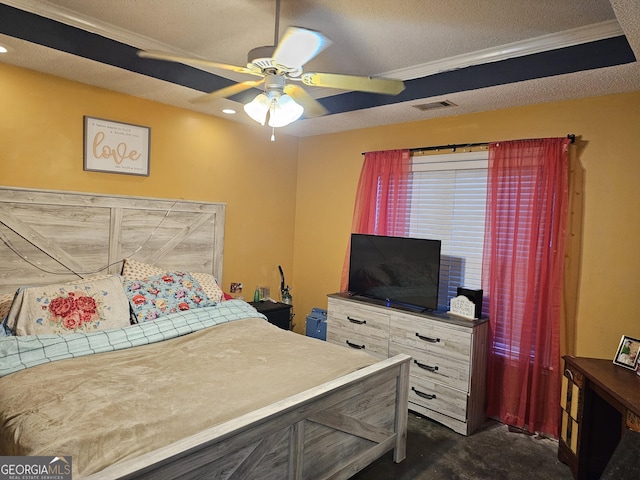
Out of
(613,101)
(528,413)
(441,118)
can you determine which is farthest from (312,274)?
(613,101)

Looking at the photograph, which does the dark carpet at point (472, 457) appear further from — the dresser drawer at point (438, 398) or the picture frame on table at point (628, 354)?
the picture frame on table at point (628, 354)

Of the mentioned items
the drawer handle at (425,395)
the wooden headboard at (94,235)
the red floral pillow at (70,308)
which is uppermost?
the wooden headboard at (94,235)

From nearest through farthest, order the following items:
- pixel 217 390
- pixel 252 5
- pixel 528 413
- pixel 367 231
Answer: pixel 217 390, pixel 252 5, pixel 528 413, pixel 367 231

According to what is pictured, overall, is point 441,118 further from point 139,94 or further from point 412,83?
point 139,94

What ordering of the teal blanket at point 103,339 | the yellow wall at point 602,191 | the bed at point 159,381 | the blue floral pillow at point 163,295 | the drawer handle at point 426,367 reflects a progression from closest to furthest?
the bed at point 159,381
the teal blanket at point 103,339
the yellow wall at point 602,191
the blue floral pillow at point 163,295
the drawer handle at point 426,367

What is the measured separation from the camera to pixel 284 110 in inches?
92.4

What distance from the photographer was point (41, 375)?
1973mm

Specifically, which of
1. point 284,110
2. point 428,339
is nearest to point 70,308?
point 284,110

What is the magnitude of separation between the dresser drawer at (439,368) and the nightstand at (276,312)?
4.10ft

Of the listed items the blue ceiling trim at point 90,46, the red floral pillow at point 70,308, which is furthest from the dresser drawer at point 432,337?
the blue ceiling trim at point 90,46

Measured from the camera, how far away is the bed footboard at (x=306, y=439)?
4.57 feet

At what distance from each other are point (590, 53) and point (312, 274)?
10.5 feet

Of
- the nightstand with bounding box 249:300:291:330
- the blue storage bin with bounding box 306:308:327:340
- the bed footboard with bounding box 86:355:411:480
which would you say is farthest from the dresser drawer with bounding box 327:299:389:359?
the bed footboard with bounding box 86:355:411:480

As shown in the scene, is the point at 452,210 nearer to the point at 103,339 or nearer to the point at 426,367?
the point at 426,367
